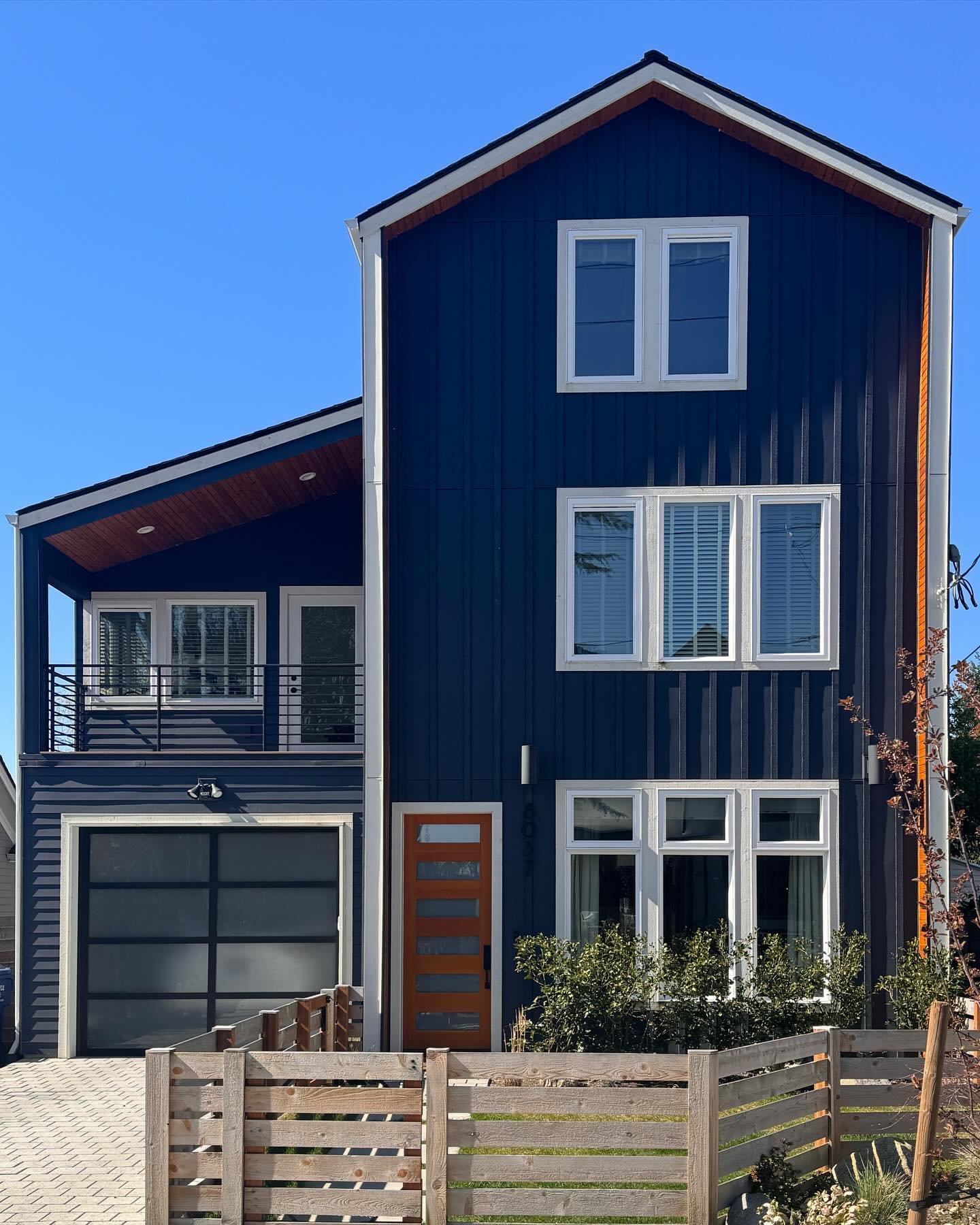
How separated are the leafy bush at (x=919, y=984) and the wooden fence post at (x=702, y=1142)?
3.56m

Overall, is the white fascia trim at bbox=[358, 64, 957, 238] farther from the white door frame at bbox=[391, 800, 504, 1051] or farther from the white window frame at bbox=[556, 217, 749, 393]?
the white door frame at bbox=[391, 800, 504, 1051]

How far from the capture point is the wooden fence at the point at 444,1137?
721cm

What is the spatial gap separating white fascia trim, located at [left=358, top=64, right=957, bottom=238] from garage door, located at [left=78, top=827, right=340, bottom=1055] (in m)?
6.31

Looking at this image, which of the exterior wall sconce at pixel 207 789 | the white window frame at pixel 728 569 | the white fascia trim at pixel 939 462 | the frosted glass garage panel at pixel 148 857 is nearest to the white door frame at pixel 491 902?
the white window frame at pixel 728 569

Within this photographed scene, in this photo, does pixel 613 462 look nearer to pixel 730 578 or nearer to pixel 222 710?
pixel 730 578

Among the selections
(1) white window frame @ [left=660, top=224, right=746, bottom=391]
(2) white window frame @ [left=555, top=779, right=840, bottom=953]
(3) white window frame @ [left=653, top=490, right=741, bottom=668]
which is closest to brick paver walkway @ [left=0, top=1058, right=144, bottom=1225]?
(2) white window frame @ [left=555, top=779, right=840, bottom=953]

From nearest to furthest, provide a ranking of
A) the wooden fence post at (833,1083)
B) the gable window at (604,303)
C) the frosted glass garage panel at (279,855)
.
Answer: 1. the wooden fence post at (833,1083)
2. the gable window at (604,303)
3. the frosted glass garage panel at (279,855)

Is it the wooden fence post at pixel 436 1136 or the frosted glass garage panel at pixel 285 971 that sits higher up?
the wooden fence post at pixel 436 1136

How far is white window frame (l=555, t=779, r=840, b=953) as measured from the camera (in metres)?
11.1

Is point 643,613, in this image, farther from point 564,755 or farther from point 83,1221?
point 83,1221

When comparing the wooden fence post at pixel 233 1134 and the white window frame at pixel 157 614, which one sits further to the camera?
the white window frame at pixel 157 614

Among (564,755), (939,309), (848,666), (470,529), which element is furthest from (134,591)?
(939,309)

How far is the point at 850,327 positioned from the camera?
1152 centimetres

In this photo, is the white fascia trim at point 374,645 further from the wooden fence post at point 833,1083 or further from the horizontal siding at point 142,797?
the wooden fence post at point 833,1083
